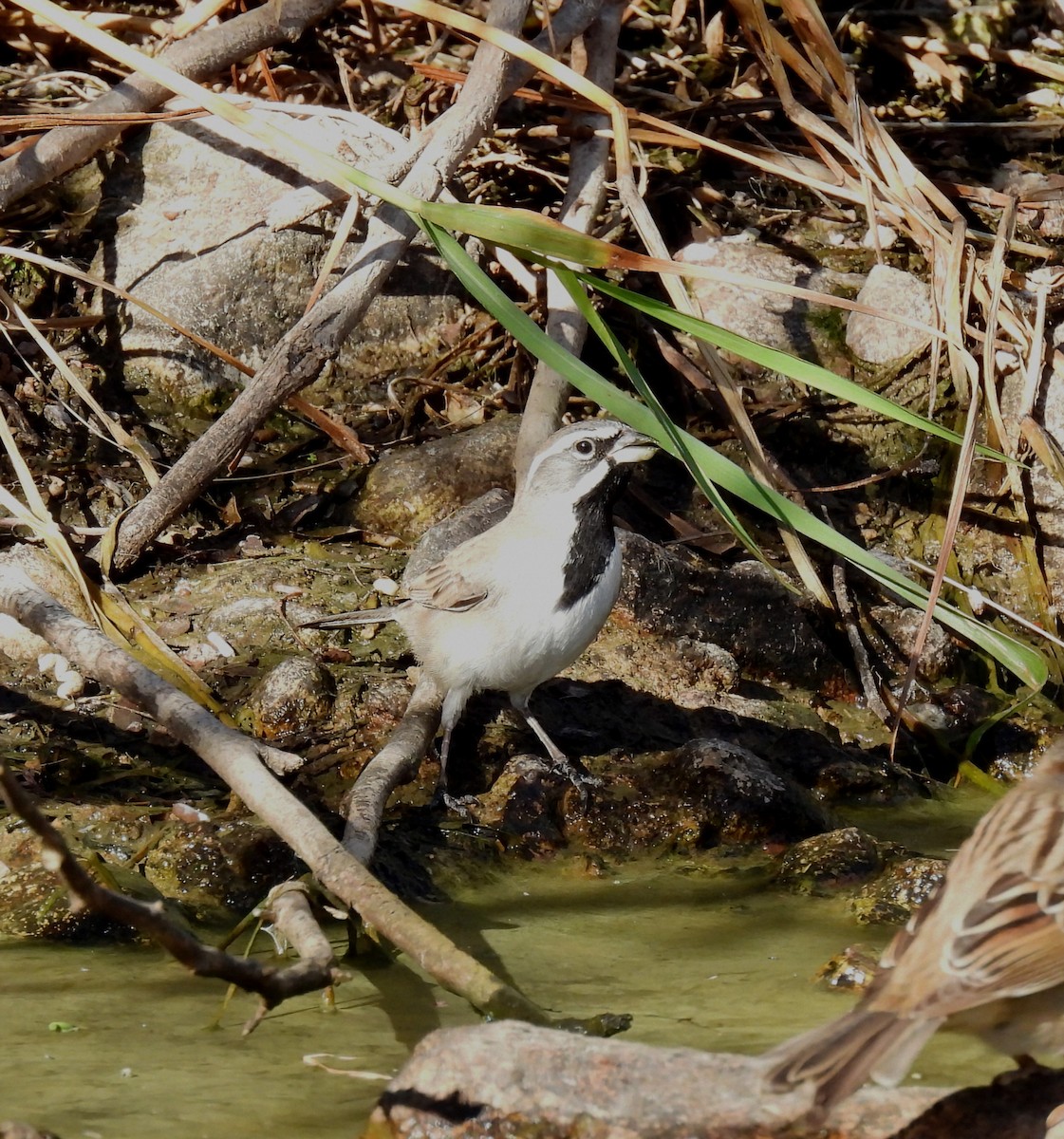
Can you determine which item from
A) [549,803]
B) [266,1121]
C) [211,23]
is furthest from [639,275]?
[266,1121]

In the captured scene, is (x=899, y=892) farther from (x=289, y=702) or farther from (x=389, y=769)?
(x=289, y=702)

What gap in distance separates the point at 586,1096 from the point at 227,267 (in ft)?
16.9

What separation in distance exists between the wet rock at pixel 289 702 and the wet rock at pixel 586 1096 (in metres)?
2.50

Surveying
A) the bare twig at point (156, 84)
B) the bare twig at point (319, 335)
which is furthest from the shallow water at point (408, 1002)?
the bare twig at point (156, 84)

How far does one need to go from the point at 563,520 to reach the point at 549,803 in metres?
1.07

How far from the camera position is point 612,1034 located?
378 centimetres

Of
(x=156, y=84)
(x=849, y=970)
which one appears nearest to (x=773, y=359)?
(x=849, y=970)

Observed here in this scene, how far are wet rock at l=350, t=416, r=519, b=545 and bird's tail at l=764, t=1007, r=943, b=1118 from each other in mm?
4146

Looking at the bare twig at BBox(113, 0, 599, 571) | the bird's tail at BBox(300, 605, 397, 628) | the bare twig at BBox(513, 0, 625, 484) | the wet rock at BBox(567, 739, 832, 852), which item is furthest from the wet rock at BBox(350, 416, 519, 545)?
the wet rock at BBox(567, 739, 832, 852)

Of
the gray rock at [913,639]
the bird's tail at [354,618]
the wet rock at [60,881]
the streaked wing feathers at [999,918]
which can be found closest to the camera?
the streaked wing feathers at [999,918]

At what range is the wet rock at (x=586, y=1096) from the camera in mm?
2992

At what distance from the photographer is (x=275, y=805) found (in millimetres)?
3875

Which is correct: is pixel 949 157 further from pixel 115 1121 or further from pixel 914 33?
pixel 115 1121

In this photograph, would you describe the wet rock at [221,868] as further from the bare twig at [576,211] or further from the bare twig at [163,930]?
the bare twig at [576,211]
